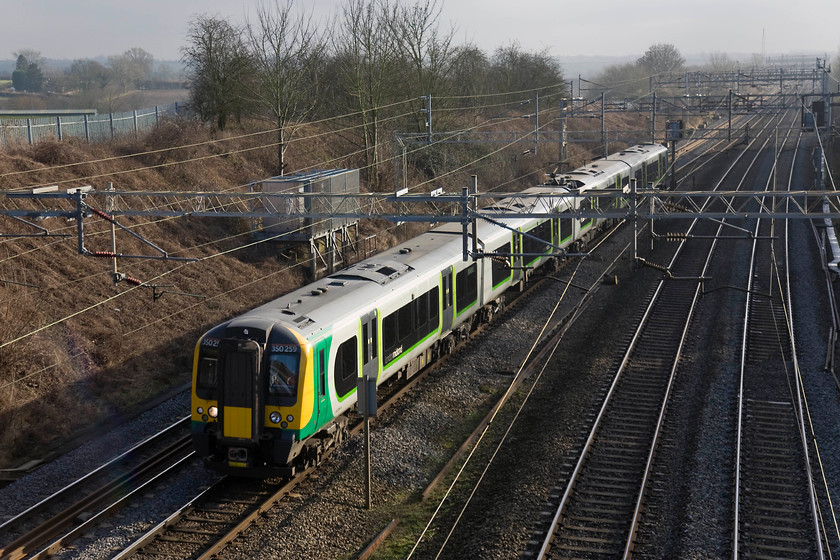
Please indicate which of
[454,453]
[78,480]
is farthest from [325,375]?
[78,480]

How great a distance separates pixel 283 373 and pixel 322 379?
74 cm

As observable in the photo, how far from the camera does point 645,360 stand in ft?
64.2

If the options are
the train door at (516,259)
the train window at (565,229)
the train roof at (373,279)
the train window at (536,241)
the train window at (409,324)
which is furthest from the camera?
the train window at (565,229)

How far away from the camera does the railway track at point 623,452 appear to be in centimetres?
1147

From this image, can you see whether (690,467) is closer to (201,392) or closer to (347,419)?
(347,419)

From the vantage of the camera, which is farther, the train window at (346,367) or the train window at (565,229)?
the train window at (565,229)

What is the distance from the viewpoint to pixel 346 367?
1395 cm

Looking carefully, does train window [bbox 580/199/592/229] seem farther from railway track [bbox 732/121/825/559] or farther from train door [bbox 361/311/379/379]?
train door [bbox 361/311/379/379]

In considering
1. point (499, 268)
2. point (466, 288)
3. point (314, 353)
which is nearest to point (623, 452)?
point (314, 353)

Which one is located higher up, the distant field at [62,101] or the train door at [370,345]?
the distant field at [62,101]

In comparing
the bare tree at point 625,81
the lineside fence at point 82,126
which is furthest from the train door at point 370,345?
the bare tree at point 625,81

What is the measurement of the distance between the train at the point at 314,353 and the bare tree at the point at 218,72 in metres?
19.3

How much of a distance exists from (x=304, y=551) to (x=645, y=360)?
35.1 feet

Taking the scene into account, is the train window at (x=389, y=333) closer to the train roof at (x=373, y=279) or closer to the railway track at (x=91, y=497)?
the train roof at (x=373, y=279)
